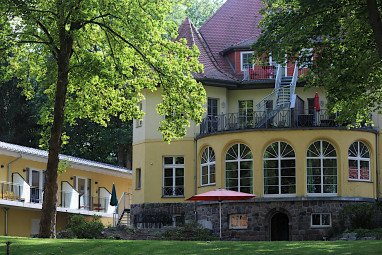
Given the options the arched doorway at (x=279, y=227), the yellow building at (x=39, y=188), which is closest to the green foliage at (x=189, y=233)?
the arched doorway at (x=279, y=227)

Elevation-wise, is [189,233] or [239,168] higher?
[239,168]

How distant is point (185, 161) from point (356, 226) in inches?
387

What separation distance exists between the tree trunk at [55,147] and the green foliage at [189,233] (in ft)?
21.9

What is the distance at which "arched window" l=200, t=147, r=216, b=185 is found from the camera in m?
34.4

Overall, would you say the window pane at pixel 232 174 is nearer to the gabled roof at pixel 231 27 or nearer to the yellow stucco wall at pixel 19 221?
the gabled roof at pixel 231 27

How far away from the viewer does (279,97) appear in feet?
117

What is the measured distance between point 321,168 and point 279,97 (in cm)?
512

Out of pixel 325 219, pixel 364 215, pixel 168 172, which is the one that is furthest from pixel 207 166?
pixel 364 215

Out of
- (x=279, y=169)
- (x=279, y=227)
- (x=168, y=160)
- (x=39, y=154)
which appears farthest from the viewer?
(x=39, y=154)

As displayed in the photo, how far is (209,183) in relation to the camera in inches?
1358

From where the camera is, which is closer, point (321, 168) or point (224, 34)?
point (321, 168)

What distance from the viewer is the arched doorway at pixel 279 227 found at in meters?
32.8

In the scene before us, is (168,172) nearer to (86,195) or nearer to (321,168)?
(86,195)

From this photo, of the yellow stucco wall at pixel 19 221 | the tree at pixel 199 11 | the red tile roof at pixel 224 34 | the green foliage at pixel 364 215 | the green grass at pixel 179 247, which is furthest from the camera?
the tree at pixel 199 11
